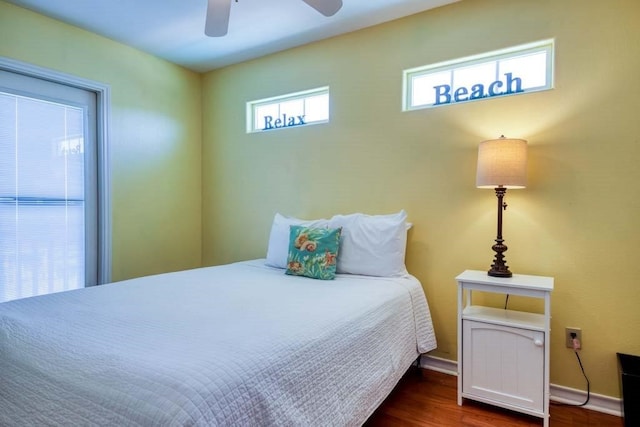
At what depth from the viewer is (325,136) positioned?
291 centimetres

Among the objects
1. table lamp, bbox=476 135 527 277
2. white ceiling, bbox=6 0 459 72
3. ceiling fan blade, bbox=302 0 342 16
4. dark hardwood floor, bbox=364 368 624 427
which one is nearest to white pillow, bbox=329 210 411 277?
table lamp, bbox=476 135 527 277

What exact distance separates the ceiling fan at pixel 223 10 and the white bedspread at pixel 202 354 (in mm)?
1476

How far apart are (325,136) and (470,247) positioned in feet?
4.68

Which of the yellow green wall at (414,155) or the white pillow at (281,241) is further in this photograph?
the white pillow at (281,241)

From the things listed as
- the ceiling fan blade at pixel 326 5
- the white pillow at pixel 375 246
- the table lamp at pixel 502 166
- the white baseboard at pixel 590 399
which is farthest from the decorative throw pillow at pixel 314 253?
the white baseboard at pixel 590 399

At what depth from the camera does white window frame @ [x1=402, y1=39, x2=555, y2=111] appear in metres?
2.10

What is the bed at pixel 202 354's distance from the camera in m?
0.91

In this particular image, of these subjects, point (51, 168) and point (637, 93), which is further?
point (51, 168)

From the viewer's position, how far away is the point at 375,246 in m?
2.33

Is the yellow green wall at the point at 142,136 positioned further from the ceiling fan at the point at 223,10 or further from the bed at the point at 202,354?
the ceiling fan at the point at 223,10

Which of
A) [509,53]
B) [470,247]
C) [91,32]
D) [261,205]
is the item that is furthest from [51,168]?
[509,53]

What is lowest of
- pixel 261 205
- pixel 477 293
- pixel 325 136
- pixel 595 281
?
pixel 477 293

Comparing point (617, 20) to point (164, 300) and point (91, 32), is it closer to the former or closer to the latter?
point (164, 300)

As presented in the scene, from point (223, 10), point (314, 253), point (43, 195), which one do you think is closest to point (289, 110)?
point (223, 10)
